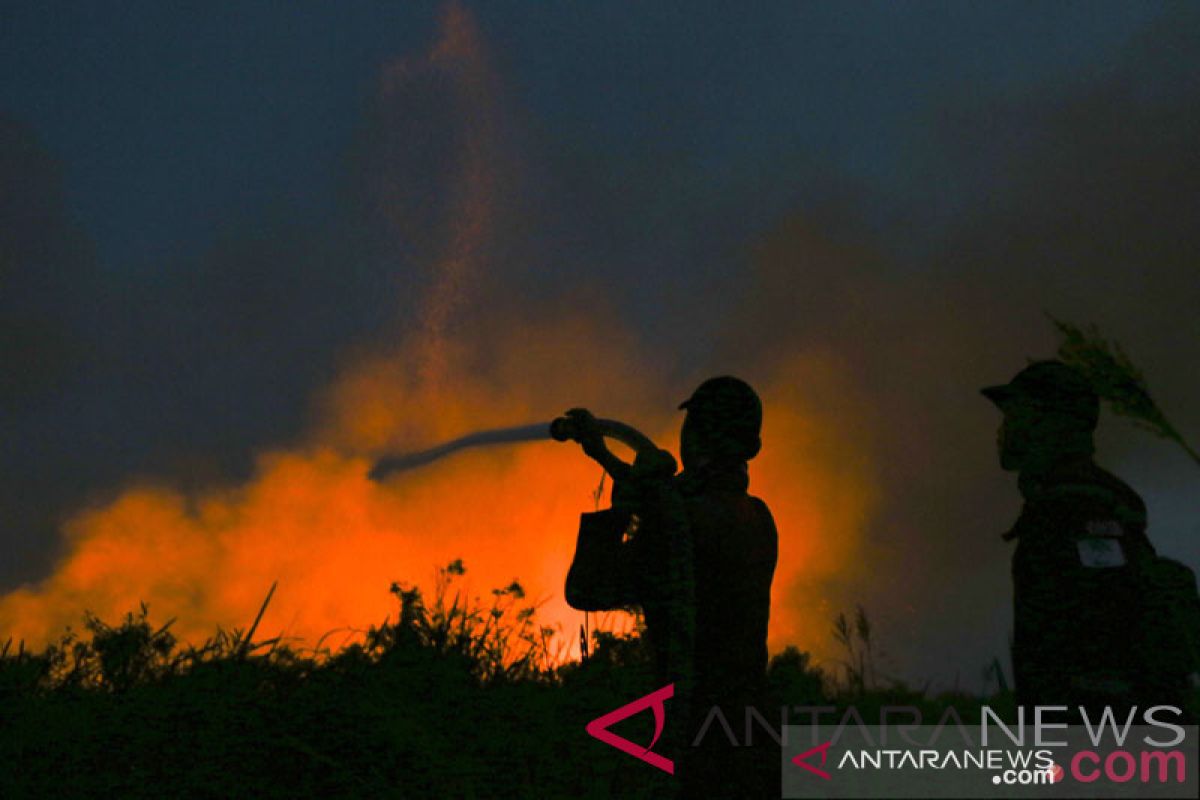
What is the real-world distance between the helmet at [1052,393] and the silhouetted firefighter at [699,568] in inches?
46.9

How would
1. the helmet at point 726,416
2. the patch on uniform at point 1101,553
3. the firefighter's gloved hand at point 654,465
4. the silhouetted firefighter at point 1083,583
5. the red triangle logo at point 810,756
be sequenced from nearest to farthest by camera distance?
the silhouetted firefighter at point 1083,583, the patch on uniform at point 1101,553, the firefighter's gloved hand at point 654,465, the helmet at point 726,416, the red triangle logo at point 810,756

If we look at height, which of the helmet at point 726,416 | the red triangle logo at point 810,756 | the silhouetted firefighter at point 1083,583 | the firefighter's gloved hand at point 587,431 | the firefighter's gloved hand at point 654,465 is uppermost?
the helmet at point 726,416

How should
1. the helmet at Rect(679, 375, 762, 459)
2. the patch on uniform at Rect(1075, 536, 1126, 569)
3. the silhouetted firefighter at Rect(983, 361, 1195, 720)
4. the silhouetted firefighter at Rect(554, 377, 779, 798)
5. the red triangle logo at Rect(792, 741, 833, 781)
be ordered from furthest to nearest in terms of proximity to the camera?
the red triangle logo at Rect(792, 741, 833, 781) → the helmet at Rect(679, 375, 762, 459) → the silhouetted firefighter at Rect(554, 377, 779, 798) → the patch on uniform at Rect(1075, 536, 1126, 569) → the silhouetted firefighter at Rect(983, 361, 1195, 720)

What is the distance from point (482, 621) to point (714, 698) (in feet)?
10.8

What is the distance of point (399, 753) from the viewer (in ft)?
19.3

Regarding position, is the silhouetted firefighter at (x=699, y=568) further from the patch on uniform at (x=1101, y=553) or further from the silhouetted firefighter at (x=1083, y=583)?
the patch on uniform at (x=1101, y=553)

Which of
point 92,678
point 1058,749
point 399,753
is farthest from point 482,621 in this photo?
point 1058,749

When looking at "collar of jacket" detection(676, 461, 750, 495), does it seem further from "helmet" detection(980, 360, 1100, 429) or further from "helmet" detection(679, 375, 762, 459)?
"helmet" detection(980, 360, 1100, 429)

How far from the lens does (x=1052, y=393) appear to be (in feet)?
14.8

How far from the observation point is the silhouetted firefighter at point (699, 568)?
4.41 meters

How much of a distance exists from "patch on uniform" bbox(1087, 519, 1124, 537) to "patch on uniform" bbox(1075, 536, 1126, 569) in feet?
0.08

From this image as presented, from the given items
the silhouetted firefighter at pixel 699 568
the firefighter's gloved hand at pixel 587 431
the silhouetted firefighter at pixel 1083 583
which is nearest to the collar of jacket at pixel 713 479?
the silhouetted firefighter at pixel 699 568

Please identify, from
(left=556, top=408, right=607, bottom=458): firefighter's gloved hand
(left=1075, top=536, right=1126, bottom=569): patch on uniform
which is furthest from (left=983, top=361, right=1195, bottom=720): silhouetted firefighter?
(left=556, top=408, right=607, bottom=458): firefighter's gloved hand

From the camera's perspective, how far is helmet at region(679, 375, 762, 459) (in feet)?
16.0
